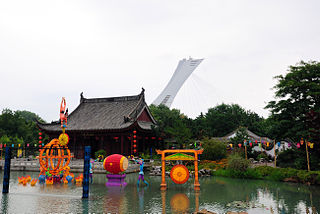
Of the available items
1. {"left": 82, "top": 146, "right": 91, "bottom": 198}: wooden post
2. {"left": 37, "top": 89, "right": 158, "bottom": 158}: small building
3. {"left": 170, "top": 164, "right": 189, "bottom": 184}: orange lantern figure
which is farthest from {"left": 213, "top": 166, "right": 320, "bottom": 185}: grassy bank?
{"left": 82, "top": 146, "right": 91, "bottom": 198}: wooden post

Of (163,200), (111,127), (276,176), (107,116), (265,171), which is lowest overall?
(163,200)

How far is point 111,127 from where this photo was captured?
2900 cm

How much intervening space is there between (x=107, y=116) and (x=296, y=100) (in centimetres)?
2143

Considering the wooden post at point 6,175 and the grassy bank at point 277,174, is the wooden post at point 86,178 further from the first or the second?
the grassy bank at point 277,174

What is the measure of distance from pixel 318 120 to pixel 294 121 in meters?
3.42

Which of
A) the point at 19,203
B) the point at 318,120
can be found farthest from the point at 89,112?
the point at 318,120

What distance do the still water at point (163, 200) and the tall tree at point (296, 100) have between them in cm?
621

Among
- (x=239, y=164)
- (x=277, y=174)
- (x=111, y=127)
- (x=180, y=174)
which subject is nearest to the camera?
(x=180, y=174)

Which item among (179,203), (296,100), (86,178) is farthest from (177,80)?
(179,203)

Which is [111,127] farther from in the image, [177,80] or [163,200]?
[177,80]

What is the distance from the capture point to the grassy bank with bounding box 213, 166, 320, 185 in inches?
631

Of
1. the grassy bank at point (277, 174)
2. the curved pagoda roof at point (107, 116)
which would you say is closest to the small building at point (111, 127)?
the curved pagoda roof at point (107, 116)

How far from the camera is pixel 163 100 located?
73.6m

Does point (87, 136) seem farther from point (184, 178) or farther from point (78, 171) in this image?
point (184, 178)
